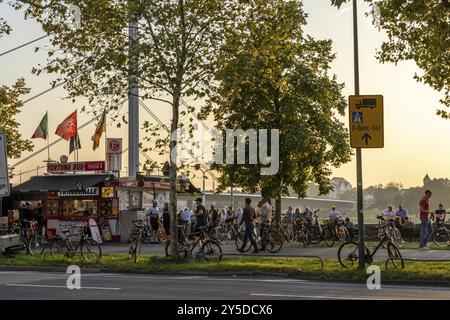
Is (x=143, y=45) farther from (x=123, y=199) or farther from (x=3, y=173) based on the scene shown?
(x=123, y=199)

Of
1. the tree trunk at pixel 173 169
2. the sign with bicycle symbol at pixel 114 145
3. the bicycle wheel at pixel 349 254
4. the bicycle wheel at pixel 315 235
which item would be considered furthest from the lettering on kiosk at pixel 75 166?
the bicycle wheel at pixel 349 254

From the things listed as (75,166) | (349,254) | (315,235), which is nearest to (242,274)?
(349,254)

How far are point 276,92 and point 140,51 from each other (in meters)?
14.1

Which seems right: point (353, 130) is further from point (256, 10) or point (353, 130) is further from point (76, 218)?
point (76, 218)

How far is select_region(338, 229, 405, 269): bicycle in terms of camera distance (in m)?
18.7

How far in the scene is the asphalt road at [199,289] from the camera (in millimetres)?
13625

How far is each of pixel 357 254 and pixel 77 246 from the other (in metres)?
7.96

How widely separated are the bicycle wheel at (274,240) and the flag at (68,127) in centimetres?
1925

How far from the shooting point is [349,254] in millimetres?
19688

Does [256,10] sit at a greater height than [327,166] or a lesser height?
greater

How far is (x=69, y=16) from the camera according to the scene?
22.7 m

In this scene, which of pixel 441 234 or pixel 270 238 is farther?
pixel 441 234

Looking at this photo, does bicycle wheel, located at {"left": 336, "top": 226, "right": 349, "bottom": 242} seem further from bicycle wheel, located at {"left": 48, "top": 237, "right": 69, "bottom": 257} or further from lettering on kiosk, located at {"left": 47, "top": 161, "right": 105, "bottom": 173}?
bicycle wheel, located at {"left": 48, "top": 237, "right": 69, "bottom": 257}
